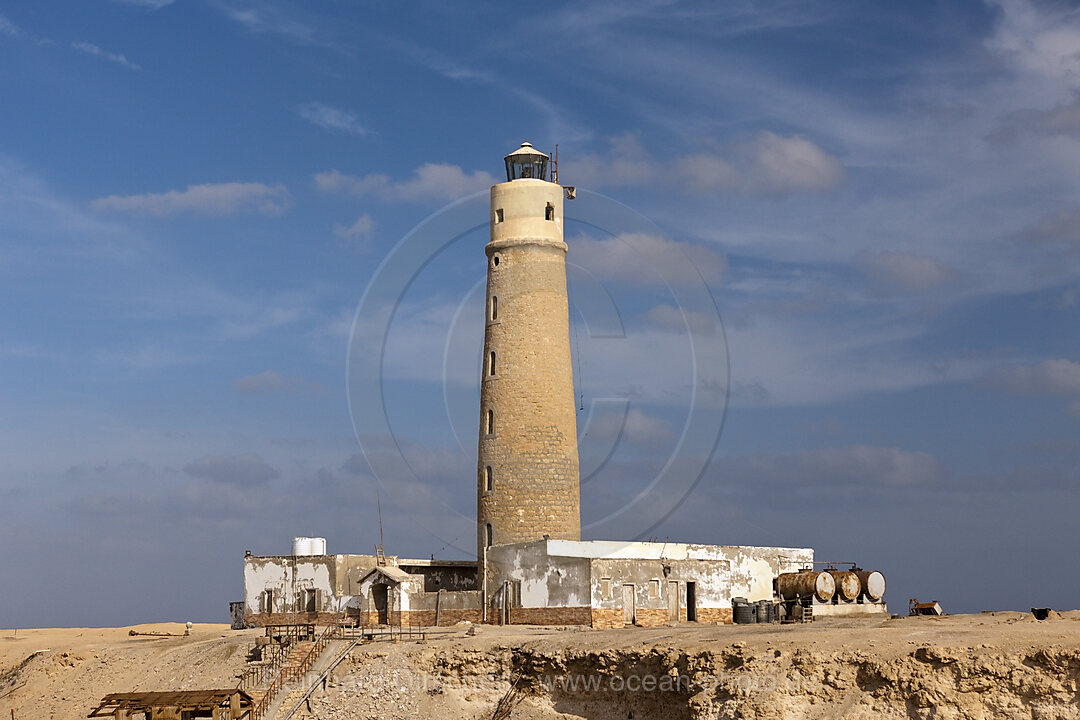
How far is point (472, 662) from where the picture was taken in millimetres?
39906

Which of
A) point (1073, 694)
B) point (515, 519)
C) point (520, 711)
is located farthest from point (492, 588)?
point (1073, 694)

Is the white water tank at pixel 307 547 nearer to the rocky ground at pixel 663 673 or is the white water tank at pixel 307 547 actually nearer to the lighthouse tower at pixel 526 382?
the rocky ground at pixel 663 673

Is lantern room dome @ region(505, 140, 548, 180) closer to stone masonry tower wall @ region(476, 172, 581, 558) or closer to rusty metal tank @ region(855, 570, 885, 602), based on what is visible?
stone masonry tower wall @ region(476, 172, 581, 558)

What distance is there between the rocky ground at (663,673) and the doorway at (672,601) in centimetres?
505

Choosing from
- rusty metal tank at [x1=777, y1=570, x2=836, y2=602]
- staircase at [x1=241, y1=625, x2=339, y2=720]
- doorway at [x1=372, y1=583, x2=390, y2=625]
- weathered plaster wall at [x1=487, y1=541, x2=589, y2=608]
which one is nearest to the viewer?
staircase at [x1=241, y1=625, x2=339, y2=720]

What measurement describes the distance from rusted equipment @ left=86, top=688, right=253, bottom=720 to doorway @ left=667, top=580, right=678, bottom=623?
1666cm

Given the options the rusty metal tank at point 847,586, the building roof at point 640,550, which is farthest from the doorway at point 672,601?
the rusty metal tank at point 847,586

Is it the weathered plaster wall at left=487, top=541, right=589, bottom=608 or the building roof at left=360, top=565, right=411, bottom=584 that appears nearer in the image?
the weathered plaster wall at left=487, top=541, right=589, bottom=608

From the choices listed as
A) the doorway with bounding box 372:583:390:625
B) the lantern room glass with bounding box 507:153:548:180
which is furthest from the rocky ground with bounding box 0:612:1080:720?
the lantern room glass with bounding box 507:153:548:180

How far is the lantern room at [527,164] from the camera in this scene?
5581 cm

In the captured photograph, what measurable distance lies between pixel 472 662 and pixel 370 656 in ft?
12.5

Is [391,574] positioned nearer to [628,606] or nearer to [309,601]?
[309,601]

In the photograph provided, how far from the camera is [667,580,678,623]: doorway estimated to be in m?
48.2

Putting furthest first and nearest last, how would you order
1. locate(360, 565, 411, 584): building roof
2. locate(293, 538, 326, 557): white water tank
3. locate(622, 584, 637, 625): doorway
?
locate(293, 538, 326, 557): white water tank → locate(360, 565, 411, 584): building roof → locate(622, 584, 637, 625): doorway
